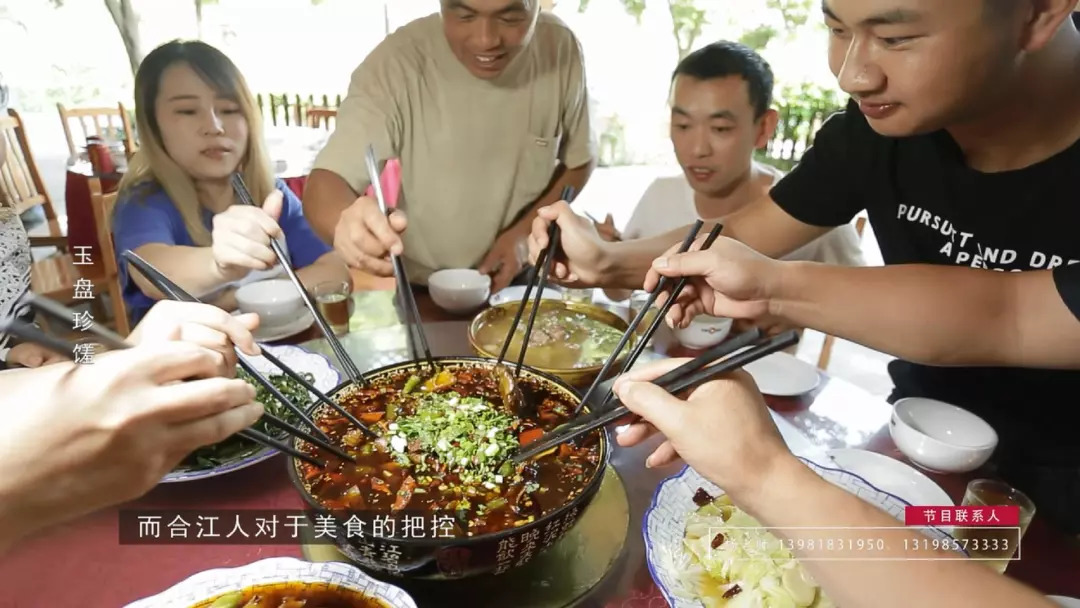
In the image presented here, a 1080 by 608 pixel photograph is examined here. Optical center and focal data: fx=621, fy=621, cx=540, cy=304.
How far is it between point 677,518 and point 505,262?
4.52 feet

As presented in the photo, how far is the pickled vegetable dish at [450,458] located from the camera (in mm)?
994

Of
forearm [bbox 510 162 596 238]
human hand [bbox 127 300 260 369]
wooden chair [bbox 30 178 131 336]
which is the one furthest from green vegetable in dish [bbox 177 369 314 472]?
forearm [bbox 510 162 596 238]

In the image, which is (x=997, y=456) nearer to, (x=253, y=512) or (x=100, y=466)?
(x=253, y=512)

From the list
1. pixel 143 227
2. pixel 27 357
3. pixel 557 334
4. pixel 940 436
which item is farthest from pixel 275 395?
pixel 143 227

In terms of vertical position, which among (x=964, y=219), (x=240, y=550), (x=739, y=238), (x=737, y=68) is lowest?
(x=240, y=550)

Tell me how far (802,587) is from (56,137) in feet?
18.0

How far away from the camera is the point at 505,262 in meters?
2.30

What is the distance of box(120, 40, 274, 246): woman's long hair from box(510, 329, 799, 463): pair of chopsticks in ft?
5.75

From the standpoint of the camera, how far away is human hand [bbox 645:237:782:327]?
124 cm

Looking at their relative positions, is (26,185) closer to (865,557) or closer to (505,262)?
(505,262)

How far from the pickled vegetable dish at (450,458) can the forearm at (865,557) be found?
317mm

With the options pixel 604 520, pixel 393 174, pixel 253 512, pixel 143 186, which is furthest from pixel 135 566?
pixel 393 174

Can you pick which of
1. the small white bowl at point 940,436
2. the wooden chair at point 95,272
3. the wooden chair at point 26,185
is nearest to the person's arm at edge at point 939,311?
the small white bowl at point 940,436

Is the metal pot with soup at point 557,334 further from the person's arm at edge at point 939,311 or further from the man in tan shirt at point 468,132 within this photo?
the man in tan shirt at point 468,132
